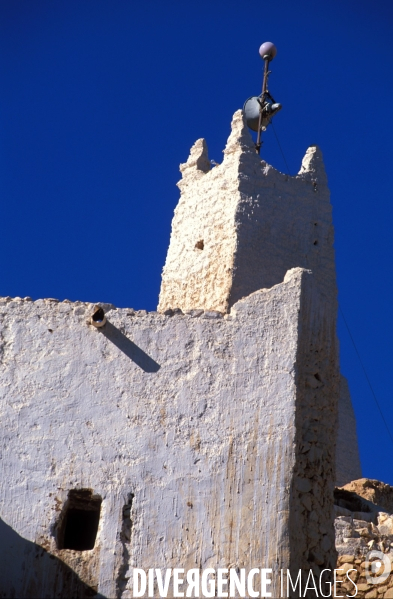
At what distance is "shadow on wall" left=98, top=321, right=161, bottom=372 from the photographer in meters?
12.8

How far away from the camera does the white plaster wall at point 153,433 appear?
1206cm

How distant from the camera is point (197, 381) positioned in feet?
41.6

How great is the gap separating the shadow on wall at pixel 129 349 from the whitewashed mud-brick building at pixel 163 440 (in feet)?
0.04

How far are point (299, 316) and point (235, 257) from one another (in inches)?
186

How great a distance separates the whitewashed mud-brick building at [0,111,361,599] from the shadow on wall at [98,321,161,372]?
11mm

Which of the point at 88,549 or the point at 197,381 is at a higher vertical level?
the point at 197,381

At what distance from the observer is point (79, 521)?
508 inches

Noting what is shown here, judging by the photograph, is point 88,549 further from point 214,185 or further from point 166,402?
point 214,185

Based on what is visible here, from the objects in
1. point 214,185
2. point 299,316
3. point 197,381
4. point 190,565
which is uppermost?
point 214,185

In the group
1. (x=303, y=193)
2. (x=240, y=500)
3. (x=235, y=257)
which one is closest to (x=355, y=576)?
(x=240, y=500)

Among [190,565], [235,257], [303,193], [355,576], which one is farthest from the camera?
[303,193]

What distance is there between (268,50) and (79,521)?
37.1 ft

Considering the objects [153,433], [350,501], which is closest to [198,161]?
[350,501]

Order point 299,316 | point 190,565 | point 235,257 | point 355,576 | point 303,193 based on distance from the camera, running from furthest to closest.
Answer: point 303,193, point 235,257, point 355,576, point 299,316, point 190,565
